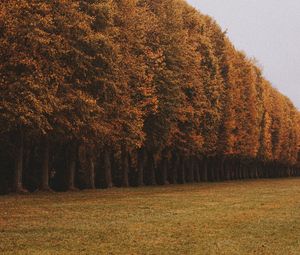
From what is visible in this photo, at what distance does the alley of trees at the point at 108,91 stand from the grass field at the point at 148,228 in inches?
330

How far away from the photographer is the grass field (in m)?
14.5

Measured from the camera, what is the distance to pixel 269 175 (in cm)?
12588

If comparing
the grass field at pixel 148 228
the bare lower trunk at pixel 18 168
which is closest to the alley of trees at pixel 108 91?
the bare lower trunk at pixel 18 168

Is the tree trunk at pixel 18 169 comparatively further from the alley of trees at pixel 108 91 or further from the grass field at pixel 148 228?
the grass field at pixel 148 228

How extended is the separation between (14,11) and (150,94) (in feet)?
53.0

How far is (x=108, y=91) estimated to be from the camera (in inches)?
1604

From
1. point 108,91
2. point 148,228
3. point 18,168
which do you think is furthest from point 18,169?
point 148,228

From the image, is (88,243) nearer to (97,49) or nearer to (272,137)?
(97,49)

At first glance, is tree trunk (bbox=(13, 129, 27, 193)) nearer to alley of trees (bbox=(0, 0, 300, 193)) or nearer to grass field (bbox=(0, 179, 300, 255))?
alley of trees (bbox=(0, 0, 300, 193))

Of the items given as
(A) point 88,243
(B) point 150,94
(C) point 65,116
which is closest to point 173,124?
(B) point 150,94

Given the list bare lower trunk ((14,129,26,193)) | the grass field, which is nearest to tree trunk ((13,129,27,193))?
bare lower trunk ((14,129,26,193))

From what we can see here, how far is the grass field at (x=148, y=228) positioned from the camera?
14508mm

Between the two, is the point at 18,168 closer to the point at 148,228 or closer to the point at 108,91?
the point at 108,91

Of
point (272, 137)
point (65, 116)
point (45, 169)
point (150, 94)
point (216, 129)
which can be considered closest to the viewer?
point (65, 116)
